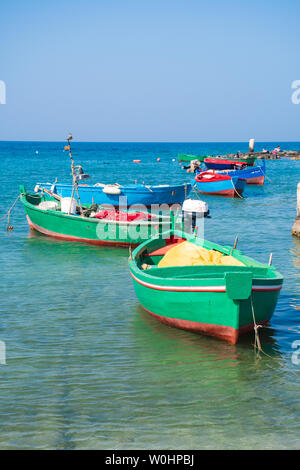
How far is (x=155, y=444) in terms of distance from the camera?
231 inches

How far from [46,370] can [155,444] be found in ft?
8.96

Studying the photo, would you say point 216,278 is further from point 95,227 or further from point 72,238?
point 72,238

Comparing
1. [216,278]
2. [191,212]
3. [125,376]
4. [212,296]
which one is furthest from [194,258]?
[191,212]

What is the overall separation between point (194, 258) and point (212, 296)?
2.05 m

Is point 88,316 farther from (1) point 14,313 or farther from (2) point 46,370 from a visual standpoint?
(2) point 46,370

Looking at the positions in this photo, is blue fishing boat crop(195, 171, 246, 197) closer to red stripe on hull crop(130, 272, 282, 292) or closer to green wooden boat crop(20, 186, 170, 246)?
green wooden boat crop(20, 186, 170, 246)

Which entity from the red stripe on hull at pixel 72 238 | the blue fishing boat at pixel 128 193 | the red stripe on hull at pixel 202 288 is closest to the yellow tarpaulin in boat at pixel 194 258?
the red stripe on hull at pixel 202 288

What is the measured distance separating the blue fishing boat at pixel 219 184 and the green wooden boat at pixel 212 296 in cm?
2522

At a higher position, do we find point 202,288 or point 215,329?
point 202,288

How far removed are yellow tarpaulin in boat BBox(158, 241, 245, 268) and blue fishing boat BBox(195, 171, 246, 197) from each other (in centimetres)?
2469

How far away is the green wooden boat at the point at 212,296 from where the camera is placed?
26.9 feet

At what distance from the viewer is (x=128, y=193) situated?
965 inches

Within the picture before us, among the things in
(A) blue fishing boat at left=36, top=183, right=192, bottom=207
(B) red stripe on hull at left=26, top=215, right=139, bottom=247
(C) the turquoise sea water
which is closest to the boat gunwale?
(C) the turquoise sea water

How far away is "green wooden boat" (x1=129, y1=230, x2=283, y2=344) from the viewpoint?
26.9 ft
